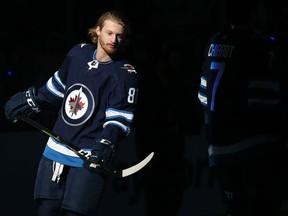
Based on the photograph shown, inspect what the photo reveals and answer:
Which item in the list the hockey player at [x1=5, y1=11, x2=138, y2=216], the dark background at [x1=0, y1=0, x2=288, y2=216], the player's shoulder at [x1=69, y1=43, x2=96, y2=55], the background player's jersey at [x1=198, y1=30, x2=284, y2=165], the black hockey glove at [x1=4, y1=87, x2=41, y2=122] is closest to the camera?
the background player's jersey at [x1=198, y1=30, x2=284, y2=165]

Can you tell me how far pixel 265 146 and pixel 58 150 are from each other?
121 cm

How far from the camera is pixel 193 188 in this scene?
22.8 ft

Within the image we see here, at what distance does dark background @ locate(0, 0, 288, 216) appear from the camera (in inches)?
241

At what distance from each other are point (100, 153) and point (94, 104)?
33 cm

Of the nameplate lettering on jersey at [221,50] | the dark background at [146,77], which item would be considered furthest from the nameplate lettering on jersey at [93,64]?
the dark background at [146,77]

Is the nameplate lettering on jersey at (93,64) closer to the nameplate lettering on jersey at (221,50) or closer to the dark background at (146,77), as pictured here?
the nameplate lettering on jersey at (221,50)

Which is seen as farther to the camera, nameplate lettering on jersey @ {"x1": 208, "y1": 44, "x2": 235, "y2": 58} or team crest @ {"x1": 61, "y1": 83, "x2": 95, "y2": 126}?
team crest @ {"x1": 61, "y1": 83, "x2": 95, "y2": 126}

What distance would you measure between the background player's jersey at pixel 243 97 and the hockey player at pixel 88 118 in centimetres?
53

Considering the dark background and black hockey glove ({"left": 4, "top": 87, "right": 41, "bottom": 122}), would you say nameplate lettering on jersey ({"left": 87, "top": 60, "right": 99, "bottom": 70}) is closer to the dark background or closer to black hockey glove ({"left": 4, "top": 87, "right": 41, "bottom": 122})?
black hockey glove ({"left": 4, "top": 87, "right": 41, "bottom": 122})

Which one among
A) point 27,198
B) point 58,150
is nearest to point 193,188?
point 27,198

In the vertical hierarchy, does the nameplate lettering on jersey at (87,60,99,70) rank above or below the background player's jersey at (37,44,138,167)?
above

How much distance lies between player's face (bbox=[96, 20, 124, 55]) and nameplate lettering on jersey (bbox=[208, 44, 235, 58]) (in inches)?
21.6

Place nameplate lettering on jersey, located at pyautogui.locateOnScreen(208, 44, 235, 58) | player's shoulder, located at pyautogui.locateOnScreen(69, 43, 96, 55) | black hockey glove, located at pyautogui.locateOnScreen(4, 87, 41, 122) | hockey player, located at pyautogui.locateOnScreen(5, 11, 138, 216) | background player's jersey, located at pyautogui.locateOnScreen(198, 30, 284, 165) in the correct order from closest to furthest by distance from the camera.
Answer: background player's jersey, located at pyautogui.locateOnScreen(198, 30, 284, 165), nameplate lettering on jersey, located at pyautogui.locateOnScreen(208, 44, 235, 58), hockey player, located at pyautogui.locateOnScreen(5, 11, 138, 216), player's shoulder, located at pyautogui.locateOnScreen(69, 43, 96, 55), black hockey glove, located at pyautogui.locateOnScreen(4, 87, 41, 122)

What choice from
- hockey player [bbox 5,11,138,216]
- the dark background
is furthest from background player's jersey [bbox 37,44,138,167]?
the dark background
